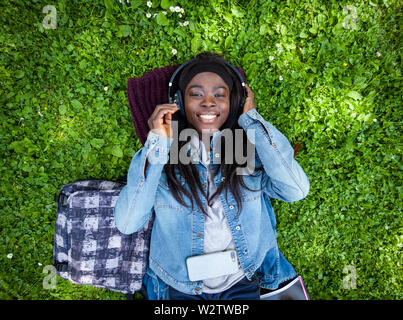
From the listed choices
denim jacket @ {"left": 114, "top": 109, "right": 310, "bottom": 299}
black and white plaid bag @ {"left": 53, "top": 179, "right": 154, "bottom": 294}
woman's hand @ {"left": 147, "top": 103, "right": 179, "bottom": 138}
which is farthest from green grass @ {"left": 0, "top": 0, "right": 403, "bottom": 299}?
woman's hand @ {"left": 147, "top": 103, "right": 179, "bottom": 138}

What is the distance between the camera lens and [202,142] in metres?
2.54

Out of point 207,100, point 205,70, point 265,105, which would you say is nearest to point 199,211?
point 207,100

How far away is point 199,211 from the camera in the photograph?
2.49 meters

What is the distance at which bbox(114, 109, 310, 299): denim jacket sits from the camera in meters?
2.27

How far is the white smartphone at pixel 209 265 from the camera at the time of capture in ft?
7.99

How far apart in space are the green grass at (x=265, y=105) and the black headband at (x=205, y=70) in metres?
0.76

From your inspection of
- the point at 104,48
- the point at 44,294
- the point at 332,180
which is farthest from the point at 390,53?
the point at 44,294

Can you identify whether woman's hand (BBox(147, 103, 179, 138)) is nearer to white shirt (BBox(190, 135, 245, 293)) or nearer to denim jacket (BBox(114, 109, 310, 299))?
denim jacket (BBox(114, 109, 310, 299))

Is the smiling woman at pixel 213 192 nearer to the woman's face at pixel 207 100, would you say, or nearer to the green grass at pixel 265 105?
the woman's face at pixel 207 100

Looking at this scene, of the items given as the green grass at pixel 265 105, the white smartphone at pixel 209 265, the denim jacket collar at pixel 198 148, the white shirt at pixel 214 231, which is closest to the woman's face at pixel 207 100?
the denim jacket collar at pixel 198 148

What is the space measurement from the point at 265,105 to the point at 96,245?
2.35 meters

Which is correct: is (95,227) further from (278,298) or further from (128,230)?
(278,298)

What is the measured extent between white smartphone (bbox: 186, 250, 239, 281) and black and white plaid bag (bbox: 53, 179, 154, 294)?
0.57 m

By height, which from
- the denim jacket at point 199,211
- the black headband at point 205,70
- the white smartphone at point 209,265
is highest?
the black headband at point 205,70
